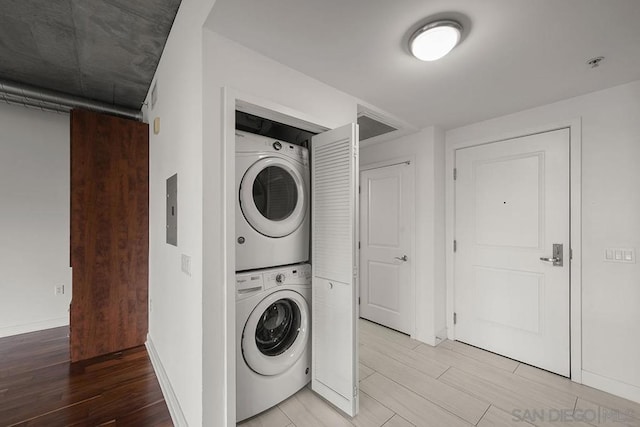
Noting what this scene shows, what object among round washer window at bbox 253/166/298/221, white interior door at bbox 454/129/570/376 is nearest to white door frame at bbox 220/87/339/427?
round washer window at bbox 253/166/298/221

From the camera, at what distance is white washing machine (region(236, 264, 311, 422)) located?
1.62m

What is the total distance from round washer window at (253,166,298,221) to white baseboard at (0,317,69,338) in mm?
3163

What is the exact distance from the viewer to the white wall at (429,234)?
107 inches

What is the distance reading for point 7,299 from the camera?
107 inches

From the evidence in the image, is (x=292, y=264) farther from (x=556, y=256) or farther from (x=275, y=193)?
(x=556, y=256)

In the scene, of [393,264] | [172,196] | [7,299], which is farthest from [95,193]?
[393,264]

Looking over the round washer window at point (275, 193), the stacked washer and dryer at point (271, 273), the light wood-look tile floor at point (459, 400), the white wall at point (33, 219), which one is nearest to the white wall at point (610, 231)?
the light wood-look tile floor at point (459, 400)

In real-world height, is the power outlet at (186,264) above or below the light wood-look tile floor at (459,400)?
above

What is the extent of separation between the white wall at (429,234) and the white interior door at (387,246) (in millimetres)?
91

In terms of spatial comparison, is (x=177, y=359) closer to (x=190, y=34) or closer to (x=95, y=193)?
(x=95, y=193)

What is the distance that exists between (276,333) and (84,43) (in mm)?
2549

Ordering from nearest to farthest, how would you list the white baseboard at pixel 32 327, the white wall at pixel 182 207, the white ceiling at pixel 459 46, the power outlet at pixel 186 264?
the white ceiling at pixel 459 46 < the white wall at pixel 182 207 < the power outlet at pixel 186 264 < the white baseboard at pixel 32 327

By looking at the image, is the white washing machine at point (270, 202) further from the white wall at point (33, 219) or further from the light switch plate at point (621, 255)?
the white wall at point (33, 219)

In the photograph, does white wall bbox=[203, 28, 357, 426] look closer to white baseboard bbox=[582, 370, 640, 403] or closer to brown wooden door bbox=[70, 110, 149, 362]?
brown wooden door bbox=[70, 110, 149, 362]
